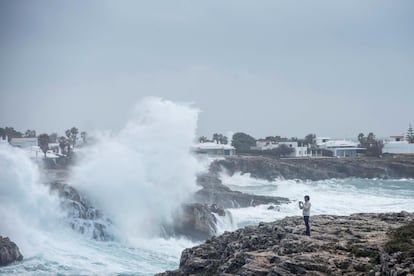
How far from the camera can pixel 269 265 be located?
10.3m

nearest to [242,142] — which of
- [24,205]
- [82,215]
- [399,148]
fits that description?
[399,148]

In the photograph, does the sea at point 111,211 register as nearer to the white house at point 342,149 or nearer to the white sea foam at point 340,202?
the white sea foam at point 340,202

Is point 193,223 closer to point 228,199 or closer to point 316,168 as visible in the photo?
point 228,199

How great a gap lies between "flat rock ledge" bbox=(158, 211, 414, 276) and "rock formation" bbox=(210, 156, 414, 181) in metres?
52.0

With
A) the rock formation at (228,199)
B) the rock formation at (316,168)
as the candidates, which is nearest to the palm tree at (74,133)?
the rock formation at (316,168)

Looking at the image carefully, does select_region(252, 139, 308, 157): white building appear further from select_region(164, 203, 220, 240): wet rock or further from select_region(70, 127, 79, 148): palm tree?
select_region(164, 203, 220, 240): wet rock

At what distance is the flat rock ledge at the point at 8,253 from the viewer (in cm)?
1803

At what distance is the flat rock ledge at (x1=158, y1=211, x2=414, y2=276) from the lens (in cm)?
953

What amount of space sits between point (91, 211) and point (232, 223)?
Answer: 23.3ft

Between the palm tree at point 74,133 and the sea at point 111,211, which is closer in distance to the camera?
the sea at point 111,211

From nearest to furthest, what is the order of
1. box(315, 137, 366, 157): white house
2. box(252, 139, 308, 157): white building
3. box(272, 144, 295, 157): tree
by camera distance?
box(272, 144, 295, 157): tree < box(252, 139, 308, 157): white building < box(315, 137, 366, 157): white house

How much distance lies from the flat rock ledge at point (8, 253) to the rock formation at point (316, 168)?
47.3m

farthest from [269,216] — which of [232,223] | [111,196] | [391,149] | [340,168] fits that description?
[391,149]

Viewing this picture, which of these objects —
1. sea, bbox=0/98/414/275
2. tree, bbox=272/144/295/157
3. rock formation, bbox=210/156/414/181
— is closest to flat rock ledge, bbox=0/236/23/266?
sea, bbox=0/98/414/275
